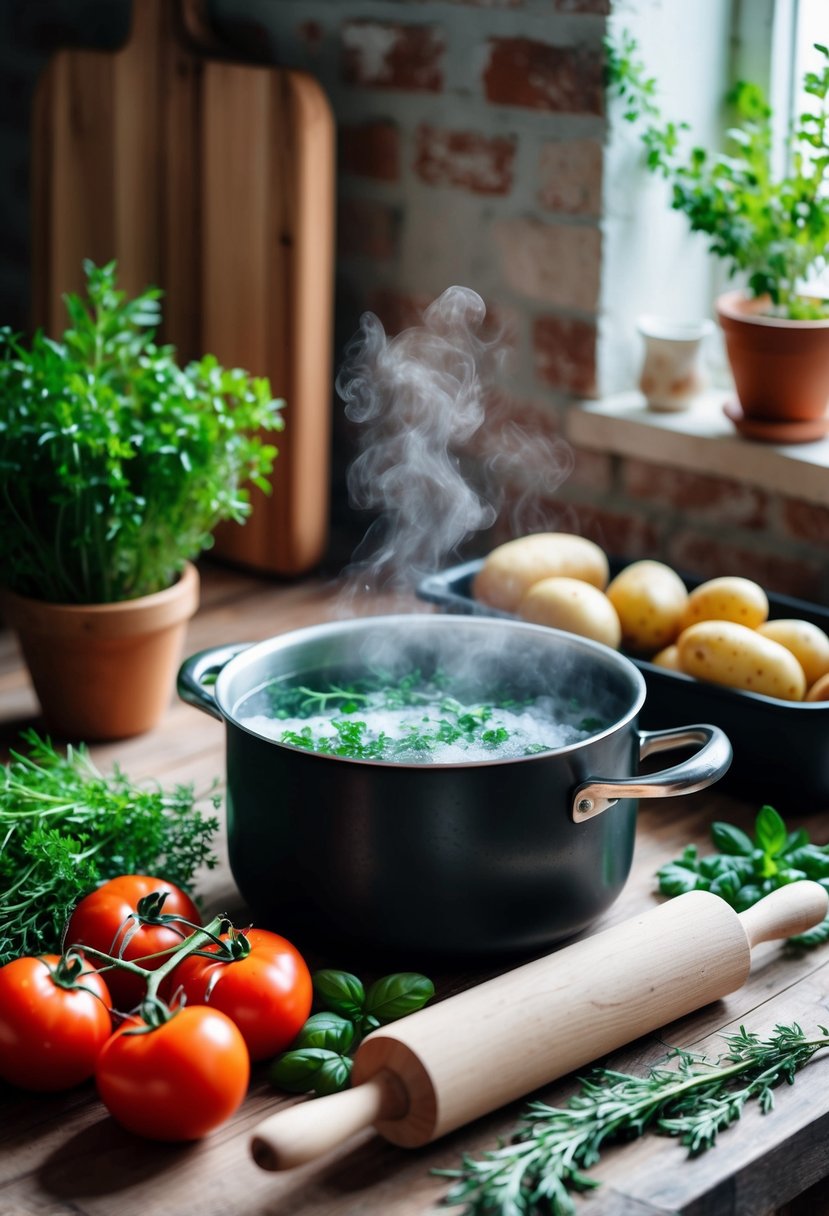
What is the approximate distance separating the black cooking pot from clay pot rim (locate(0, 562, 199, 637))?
31 cm

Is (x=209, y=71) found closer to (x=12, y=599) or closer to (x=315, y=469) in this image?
(x=315, y=469)

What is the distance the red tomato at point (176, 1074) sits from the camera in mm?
795

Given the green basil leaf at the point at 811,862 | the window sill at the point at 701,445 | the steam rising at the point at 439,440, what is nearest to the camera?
the green basil leaf at the point at 811,862

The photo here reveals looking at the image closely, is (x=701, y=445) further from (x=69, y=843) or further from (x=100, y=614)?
(x=69, y=843)

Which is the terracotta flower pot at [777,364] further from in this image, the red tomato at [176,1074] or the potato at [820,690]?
the red tomato at [176,1074]

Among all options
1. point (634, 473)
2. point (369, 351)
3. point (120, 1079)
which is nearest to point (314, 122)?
point (369, 351)

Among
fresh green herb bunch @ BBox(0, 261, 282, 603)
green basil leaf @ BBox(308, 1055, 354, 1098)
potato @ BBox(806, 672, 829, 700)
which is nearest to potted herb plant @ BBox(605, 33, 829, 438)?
potato @ BBox(806, 672, 829, 700)

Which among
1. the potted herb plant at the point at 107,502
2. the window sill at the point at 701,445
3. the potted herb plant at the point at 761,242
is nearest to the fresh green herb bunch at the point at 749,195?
the potted herb plant at the point at 761,242

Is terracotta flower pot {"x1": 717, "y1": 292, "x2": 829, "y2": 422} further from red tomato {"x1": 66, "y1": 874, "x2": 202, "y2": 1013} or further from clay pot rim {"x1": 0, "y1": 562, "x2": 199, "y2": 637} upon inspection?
red tomato {"x1": 66, "y1": 874, "x2": 202, "y2": 1013}

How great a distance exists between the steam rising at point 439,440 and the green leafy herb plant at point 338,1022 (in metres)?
0.74

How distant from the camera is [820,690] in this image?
121 centimetres

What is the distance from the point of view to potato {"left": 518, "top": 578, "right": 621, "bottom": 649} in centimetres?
129

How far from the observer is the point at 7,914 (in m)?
0.97

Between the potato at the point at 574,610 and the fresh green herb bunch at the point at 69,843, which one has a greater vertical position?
the potato at the point at 574,610
